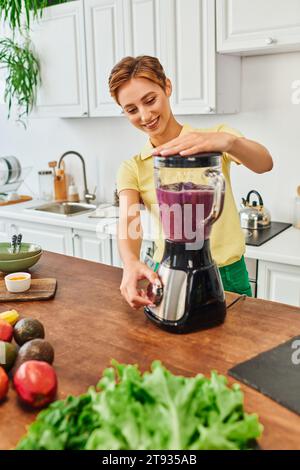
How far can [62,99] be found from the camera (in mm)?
3408

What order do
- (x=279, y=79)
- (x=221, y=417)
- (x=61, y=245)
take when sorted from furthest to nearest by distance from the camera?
(x=61, y=245)
(x=279, y=79)
(x=221, y=417)

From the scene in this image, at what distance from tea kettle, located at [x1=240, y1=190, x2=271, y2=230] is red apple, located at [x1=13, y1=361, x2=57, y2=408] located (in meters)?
1.97

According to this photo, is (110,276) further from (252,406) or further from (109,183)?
(109,183)

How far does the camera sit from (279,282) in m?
2.42

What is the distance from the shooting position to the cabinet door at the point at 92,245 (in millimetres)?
3104

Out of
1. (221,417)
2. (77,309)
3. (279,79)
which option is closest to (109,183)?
(279,79)

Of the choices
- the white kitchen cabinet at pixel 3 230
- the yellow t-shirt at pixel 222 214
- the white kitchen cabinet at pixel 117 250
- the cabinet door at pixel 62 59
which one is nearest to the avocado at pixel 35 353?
the yellow t-shirt at pixel 222 214

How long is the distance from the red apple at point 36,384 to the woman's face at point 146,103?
86 centimetres

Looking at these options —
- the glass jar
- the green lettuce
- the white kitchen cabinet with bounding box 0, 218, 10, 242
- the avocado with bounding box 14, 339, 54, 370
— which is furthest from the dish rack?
the green lettuce

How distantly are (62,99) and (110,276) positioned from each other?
6.54 feet

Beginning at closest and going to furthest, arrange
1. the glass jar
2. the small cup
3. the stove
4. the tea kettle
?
1. the small cup
2. the stove
3. the tea kettle
4. the glass jar

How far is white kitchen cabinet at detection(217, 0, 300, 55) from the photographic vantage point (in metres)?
2.36

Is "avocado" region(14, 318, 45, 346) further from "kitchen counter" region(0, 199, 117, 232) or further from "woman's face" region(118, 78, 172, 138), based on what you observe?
"kitchen counter" region(0, 199, 117, 232)

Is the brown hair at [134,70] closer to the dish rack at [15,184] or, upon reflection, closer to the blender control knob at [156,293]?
the blender control knob at [156,293]
